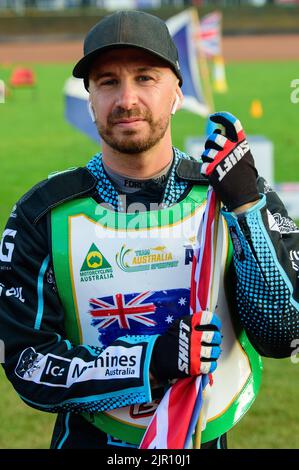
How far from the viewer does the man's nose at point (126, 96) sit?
250 centimetres

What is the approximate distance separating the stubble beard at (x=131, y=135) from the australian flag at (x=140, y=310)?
430mm

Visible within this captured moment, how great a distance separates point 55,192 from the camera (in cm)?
273

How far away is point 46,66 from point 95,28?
97.0 ft

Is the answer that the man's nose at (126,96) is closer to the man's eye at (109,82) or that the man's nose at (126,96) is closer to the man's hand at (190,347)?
the man's eye at (109,82)

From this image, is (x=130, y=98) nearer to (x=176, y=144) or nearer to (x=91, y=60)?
(x=91, y=60)

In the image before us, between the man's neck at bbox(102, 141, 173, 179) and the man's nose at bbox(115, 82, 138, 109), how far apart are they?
174mm

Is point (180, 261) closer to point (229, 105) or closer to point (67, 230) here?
point (67, 230)

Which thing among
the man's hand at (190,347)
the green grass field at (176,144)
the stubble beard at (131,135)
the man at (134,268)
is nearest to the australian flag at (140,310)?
the man at (134,268)

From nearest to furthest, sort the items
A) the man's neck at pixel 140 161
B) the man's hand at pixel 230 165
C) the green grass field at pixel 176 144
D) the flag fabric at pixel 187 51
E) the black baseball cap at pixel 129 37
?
the man's hand at pixel 230 165 → the black baseball cap at pixel 129 37 → the man's neck at pixel 140 161 → the green grass field at pixel 176 144 → the flag fabric at pixel 187 51

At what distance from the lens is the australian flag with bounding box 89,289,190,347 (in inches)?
105

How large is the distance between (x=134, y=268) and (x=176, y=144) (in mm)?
12177

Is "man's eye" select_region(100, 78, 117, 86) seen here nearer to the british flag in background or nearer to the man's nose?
the man's nose

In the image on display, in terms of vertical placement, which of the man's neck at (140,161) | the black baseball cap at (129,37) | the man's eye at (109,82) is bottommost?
the man's neck at (140,161)

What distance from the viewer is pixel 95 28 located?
104 inches
